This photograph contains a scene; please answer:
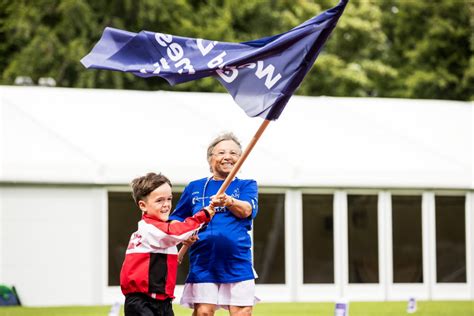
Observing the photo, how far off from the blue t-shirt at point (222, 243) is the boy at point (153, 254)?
0.51 metres

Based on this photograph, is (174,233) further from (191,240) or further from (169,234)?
(191,240)

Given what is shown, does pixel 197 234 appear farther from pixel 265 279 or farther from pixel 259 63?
pixel 265 279

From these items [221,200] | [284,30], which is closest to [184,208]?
[221,200]

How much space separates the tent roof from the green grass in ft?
6.06

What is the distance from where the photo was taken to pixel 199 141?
1838cm

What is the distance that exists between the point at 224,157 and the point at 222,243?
1.66 ft

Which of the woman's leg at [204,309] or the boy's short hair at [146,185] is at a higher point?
the boy's short hair at [146,185]

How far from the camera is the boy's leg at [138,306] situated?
6.71m

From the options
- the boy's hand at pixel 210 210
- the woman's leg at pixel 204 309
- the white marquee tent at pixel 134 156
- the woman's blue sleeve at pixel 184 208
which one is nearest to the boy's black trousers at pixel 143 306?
the boy's hand at pixel 210 210

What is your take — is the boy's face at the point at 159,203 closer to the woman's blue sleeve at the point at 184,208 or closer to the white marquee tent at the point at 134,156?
the woman's blue sleeve at the point at 184,208

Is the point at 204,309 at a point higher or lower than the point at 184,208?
lower

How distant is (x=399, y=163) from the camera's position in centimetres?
1878

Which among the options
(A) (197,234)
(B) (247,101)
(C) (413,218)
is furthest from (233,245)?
(C) (413,218)

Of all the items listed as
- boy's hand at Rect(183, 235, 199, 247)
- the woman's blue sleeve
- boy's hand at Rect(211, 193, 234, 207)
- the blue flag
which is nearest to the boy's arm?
boy's hand at Rect(211, 193, 234, 207)
